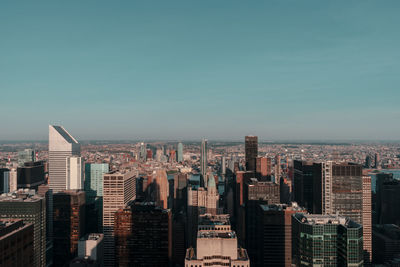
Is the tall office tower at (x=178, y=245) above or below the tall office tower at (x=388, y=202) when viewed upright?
below

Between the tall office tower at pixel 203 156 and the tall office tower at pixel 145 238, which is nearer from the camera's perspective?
the tall office tower at pixel 145 238

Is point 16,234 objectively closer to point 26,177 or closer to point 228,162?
point 26,177

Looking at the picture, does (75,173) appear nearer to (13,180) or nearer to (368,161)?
(13,180)

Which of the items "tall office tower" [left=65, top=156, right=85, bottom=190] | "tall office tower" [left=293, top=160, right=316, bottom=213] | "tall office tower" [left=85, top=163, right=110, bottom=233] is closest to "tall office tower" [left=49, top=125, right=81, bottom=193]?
"tall office tower" [left=65, top=156, right=85, bottom=190]

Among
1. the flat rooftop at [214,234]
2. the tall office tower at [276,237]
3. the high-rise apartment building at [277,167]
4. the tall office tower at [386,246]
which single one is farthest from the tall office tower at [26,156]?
the tall office tower at [386,246]

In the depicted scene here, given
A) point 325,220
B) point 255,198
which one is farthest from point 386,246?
point 325,220

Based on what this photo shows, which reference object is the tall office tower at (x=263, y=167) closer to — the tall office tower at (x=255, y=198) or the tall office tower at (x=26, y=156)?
the tall office tower at (x=255, y=198)

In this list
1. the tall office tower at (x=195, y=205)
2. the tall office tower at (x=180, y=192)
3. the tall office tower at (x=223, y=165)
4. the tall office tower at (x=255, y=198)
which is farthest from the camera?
the tall office tower at (x=223, y=165)
